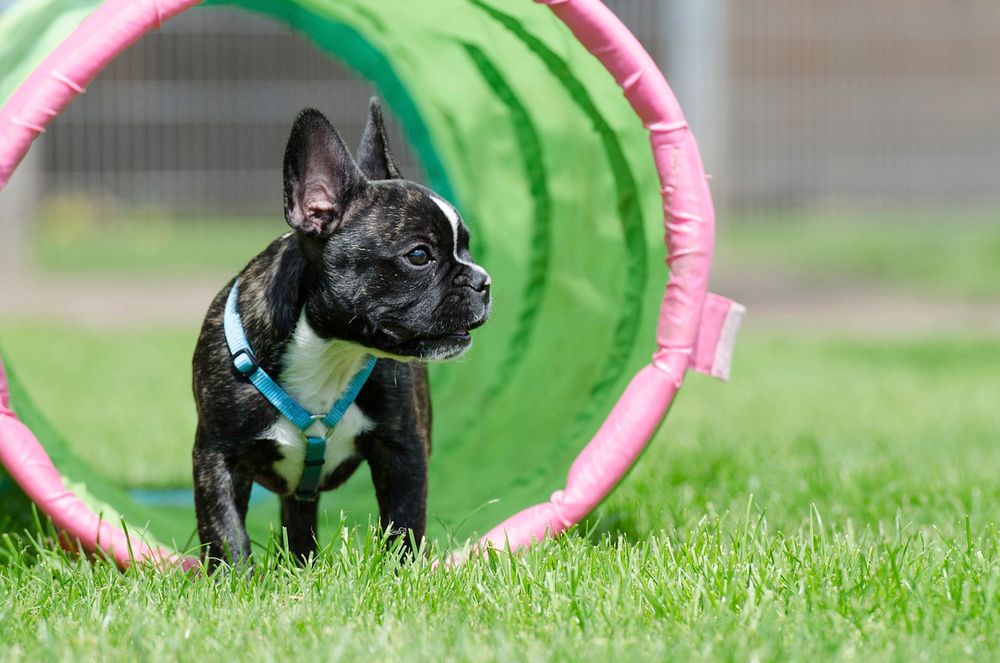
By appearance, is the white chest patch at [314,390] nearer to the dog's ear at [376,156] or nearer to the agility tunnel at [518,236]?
the agility tunnel at [518,236]

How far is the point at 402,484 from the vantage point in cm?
369

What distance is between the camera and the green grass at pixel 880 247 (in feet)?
39.8

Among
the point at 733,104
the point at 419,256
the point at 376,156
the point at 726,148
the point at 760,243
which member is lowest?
the point at 760,243

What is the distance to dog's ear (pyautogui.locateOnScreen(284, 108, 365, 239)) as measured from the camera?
3.46 m

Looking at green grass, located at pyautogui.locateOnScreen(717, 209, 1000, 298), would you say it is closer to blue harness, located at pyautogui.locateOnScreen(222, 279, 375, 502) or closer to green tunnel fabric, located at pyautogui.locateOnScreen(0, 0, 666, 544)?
green tunnel fabric, located at pyautogui.locateOnScreen(0, 0, 666, 544)

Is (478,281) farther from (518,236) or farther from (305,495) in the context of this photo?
(518,236)

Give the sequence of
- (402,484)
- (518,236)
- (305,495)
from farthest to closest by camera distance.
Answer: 1. (518,236)
2. (305,495)
3. (402,484)

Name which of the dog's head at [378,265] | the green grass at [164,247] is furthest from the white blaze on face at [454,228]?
the green grass at [164,247]

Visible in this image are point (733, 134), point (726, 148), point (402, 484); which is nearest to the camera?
point (402, 484)

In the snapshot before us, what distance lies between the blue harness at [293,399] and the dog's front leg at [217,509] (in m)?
0.20

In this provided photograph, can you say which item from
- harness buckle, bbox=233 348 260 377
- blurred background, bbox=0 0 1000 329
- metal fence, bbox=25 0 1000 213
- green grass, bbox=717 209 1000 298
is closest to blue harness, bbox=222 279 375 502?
harness buckle, bbox=233 348 260 377

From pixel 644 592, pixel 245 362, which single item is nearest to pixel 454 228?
pixel 245 362

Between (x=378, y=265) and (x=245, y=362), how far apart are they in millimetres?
430

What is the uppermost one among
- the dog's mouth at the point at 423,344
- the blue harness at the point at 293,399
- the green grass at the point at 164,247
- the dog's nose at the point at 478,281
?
the dog's nose at the point at 478,281
